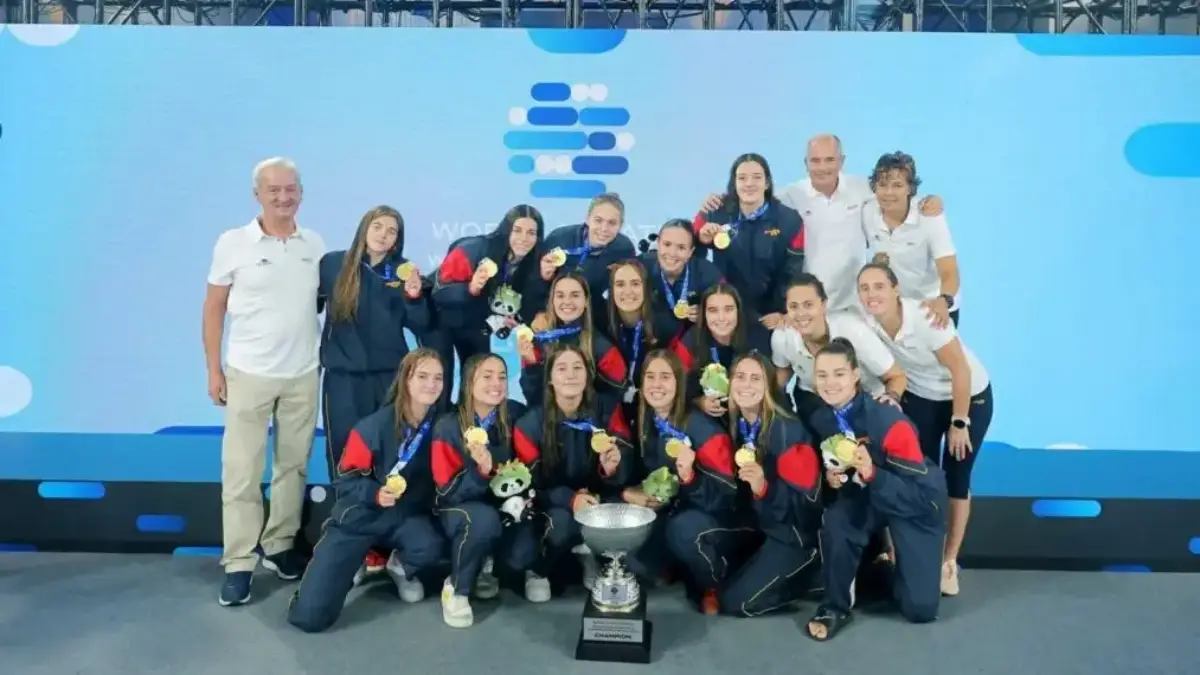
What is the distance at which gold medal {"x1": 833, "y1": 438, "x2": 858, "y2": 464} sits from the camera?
303 cm

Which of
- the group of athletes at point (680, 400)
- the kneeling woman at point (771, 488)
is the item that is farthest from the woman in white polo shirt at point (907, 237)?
the kneeling woman at point (771, 488)

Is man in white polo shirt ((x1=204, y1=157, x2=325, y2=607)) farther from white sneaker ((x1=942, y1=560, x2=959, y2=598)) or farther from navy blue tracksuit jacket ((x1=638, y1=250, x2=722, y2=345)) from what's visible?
white sneaker ((x1=942, y1=560, x2=959, y2=598))

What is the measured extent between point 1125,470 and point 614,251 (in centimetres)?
249

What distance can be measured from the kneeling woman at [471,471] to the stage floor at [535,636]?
0.62ft

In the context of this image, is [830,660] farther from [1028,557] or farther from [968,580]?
[1028,557]

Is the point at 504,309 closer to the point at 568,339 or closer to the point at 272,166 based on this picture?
the point at 568,339

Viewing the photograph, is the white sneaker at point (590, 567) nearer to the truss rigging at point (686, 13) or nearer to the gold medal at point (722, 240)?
the gold medal at point (722, 240)

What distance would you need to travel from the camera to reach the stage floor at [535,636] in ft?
9.50

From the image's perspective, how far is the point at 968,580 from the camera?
12.3 feet

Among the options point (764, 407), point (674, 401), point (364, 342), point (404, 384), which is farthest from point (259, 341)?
point (764, 407)

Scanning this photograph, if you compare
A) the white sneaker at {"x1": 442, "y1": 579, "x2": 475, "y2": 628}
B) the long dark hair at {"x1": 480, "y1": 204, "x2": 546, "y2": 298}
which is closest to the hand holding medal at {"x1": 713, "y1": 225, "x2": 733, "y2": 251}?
the long dark hair at {"x1": 480, "y1": 204, "x2": 546, "y2": 298}

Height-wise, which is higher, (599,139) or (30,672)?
(599,139)

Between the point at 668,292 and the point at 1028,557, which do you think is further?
the point at 1028,557

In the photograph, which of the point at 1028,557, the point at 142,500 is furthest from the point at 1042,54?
the point at 142,500
